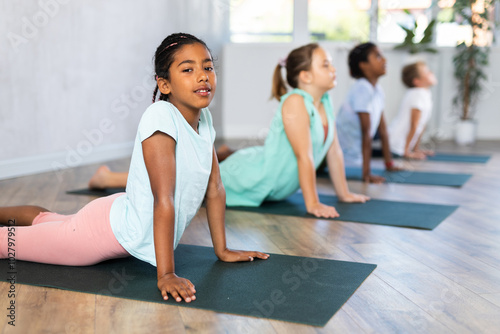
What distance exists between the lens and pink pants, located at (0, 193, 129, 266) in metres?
1.52

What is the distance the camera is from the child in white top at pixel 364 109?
10.6 feet

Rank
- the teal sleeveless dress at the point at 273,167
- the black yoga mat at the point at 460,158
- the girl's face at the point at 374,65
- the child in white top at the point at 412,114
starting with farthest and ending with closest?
the child in white top at the point at 412,114 → the black yoga mat at the point at 460,158 → the girl's face at the point at 374,65 → the teal sleeveless dress at the point at 273,167

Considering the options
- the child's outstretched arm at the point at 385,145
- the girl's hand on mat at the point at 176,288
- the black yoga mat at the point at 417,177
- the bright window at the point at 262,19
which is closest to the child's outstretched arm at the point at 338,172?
the black yoga mat at the point at 417,177

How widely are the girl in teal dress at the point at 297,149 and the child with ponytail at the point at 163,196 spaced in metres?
0.82

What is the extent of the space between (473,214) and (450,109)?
12.2ft

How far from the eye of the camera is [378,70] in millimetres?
3330

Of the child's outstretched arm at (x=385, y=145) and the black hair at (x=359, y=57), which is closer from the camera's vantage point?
the black hair at (x=359, y=57)

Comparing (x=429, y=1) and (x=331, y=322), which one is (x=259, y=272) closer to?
→ (x=331, y=322)

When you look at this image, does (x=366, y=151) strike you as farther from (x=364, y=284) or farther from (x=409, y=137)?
(x=364, y=284)

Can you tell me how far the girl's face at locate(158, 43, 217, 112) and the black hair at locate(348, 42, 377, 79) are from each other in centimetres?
206

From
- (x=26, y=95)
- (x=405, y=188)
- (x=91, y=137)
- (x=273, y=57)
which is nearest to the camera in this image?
(x=405, y=188)

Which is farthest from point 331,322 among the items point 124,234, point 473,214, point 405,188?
point 405,188

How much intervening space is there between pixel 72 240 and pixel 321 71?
1299 millimetres

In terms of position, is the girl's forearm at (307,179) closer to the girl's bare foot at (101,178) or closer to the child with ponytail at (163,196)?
the child with ponytail at (163,196)
